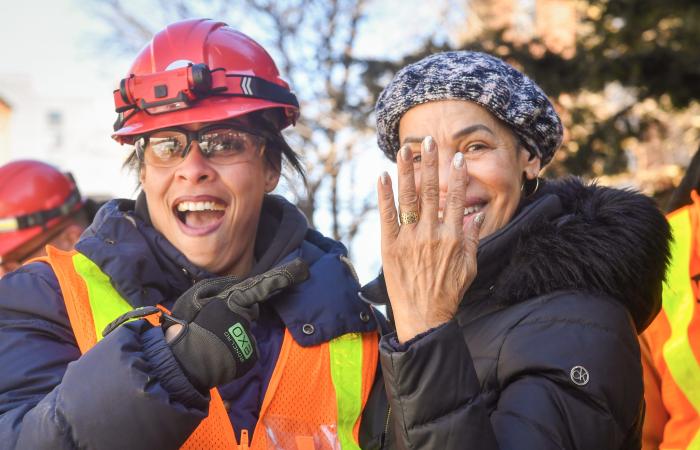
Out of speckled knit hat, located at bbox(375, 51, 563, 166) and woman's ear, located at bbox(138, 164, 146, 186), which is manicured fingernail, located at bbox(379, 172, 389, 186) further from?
woman's ear, located at bbox(138, 164, 146, 186)

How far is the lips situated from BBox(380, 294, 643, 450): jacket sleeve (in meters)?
1.11

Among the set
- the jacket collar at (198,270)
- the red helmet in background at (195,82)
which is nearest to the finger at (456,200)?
the jacket collar at (198,270)

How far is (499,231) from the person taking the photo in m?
2.52

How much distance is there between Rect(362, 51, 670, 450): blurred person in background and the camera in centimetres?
202

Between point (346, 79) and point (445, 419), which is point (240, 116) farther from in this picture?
point (346, 79)

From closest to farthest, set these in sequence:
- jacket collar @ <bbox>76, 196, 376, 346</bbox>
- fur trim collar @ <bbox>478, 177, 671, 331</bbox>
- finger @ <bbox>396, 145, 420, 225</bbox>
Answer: finger @ <bbox>396, 145, 420, 225</bbox>, fur trim collar @ <bbox>478, 177, 671, 331</bbox>, jacket collar @ <bbox>76, 196, 376, 346</bbox>

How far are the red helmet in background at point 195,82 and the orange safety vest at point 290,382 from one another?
1.87ft

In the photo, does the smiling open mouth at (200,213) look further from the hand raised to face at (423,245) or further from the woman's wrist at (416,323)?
the woman's wrist at (416,323)

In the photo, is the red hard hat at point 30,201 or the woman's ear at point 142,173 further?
the red hard hat at point 30,201

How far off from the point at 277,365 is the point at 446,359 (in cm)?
87

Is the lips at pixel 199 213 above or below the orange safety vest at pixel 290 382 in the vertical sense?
above

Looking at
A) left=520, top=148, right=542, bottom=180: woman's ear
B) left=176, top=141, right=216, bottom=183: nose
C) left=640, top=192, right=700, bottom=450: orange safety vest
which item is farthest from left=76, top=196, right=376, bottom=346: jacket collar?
left=640, top=192, right=700, bottom=450: orange safety vest

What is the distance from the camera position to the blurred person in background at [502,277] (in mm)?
2020

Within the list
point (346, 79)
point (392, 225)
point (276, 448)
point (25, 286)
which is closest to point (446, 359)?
point (392, 225)
